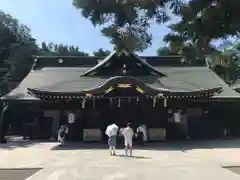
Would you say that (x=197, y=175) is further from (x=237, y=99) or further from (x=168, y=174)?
(x=237, y=99)

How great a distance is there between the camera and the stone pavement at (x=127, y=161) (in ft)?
40.7

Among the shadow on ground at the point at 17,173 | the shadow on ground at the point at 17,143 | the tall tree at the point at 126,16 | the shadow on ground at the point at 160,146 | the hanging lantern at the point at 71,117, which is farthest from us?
the hanging lantern at the point at 71,117

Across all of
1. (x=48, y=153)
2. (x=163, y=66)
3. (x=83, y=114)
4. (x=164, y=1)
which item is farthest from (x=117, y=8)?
(x=163, y=66)

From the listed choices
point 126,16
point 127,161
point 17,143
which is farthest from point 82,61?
point 126,16

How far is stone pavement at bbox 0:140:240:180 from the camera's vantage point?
40.7 feet

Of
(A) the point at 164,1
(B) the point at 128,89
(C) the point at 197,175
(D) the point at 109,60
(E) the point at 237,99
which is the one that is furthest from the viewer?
(D) the point at 109,60

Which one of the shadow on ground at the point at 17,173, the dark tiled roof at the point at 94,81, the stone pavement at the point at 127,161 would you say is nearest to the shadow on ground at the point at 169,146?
the stone pavement at the point at 127,161

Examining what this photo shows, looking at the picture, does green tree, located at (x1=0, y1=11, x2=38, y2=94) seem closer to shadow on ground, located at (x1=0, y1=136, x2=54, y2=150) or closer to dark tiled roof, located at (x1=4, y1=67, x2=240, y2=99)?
dark tiled roof, located at (x1=4, y1=67, x2=240, y2=99)

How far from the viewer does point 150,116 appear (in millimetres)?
24828

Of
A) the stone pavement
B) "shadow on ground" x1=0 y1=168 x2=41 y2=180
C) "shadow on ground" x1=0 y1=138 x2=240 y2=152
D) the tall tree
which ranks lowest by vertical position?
"shadow on ground" x1=0 y1=168 x2=41 y2=180

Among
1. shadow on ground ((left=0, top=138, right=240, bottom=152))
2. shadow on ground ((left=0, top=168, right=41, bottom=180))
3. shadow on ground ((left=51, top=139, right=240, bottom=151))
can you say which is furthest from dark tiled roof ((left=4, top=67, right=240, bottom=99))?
shadow on ground ((left=0, top=168, right=41, bottom=180))

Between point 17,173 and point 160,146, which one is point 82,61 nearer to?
point 160,146

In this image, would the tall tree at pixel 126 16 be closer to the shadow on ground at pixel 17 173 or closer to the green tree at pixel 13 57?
the shadow on ground at pixel 17 173

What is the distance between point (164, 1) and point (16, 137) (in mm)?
22059
